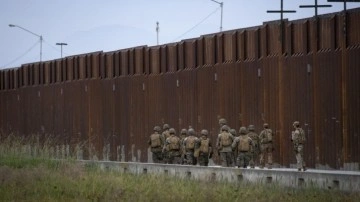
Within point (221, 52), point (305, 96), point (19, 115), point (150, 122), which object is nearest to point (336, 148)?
point (305, 96)

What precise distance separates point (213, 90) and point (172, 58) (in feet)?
13.0

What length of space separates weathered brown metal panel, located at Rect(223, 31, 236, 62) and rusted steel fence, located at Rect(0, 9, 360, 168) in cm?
4

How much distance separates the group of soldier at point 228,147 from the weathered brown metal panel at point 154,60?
7356 mm

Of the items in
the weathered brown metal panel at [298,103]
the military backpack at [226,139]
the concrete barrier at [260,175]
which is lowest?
the concrete barrier at [260,175]

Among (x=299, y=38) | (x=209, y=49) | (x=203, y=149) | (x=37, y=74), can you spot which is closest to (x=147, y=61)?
(x=209, y=49)

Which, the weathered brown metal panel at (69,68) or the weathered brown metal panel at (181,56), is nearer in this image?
the weathered brown metal panel at (181,56)

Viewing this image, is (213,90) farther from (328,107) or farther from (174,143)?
(328,107)

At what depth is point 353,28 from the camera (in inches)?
976

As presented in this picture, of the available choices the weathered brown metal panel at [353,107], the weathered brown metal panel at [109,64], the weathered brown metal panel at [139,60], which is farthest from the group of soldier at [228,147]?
the weathered brown metal panel at [109,64]

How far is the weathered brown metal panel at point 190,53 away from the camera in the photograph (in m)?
32.8

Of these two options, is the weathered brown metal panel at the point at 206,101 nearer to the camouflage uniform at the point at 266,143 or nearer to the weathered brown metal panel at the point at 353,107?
the camouflage uniform at the point at 266,143

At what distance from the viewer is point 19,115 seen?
4844 cm

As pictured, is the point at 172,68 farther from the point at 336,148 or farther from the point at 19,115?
the point at 19,115

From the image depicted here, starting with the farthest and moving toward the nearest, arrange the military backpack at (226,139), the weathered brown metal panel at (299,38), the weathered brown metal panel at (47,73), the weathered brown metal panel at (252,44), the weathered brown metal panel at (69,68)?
the weathered brown metal panel at (47,73), the weathered brown metal panel at (69,68), the weathered brown metal panel at (252,44), the weathered brown metal panel at (299,38), the military backpack at (226,139)
